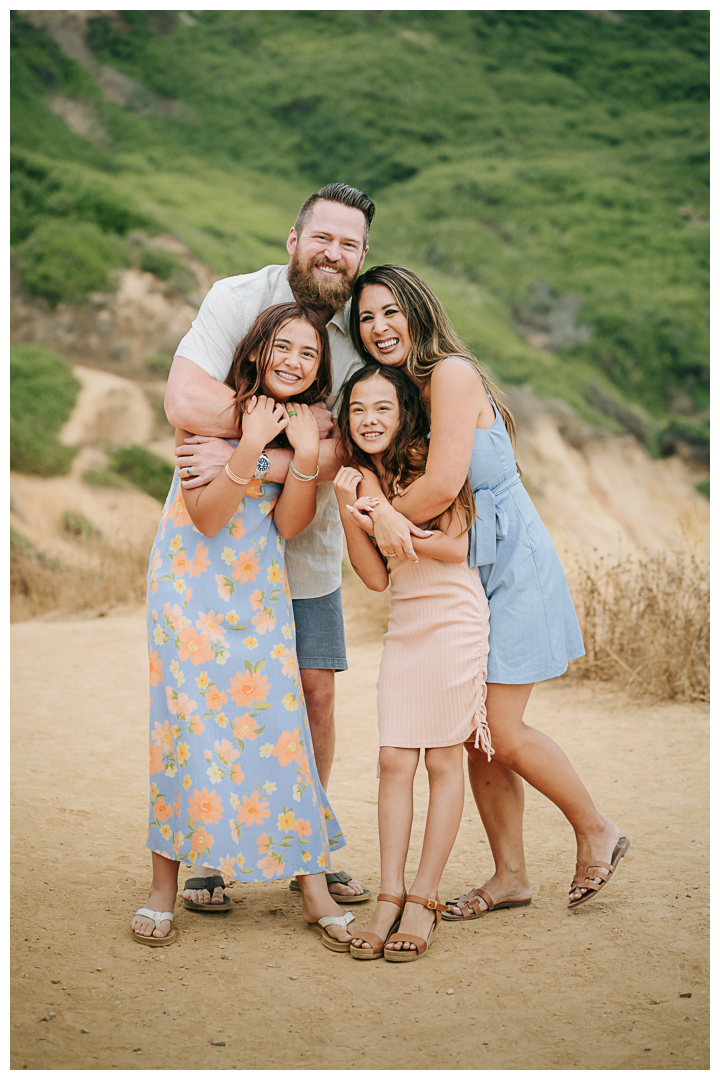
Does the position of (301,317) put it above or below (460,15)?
below

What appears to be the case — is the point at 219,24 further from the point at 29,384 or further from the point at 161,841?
the point at 161,841

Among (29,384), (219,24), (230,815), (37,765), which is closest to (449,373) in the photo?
(230,815)

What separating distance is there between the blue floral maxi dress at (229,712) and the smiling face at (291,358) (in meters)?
0.30

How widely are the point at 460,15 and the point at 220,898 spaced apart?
77.3 ft

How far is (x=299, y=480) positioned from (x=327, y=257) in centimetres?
76

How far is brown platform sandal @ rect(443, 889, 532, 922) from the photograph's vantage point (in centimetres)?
294

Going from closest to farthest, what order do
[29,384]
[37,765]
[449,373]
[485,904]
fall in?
1. [449,373]
2. [485,904]
3. [37,765]
4. [29,384]

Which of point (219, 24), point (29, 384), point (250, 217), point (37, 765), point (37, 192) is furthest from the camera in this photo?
point (219, 24)

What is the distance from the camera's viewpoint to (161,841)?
2768mm

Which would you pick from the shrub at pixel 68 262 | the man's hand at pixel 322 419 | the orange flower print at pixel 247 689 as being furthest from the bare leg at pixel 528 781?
the shrub at pixel 68 262

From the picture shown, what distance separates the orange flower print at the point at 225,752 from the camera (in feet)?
8.91

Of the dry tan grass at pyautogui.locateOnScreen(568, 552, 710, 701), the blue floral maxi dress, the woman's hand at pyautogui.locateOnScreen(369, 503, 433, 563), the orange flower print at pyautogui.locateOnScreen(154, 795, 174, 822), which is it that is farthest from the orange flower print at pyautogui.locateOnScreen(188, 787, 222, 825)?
the dry tan grass at pyautogui.locateOnScreen(568, 552, 710, 701)

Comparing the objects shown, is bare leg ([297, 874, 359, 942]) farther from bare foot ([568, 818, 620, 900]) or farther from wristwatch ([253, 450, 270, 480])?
wristwatch ([253, 450, 270, 480])

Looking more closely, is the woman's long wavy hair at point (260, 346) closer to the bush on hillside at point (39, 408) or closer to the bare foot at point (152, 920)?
the bare foot at point (152, 920)
